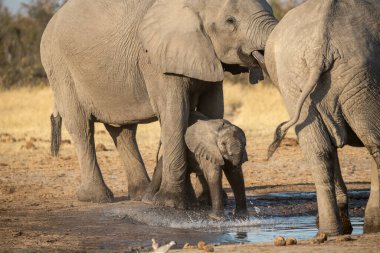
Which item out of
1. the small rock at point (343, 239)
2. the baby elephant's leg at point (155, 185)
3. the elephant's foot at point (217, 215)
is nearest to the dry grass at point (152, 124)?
the baby elephant's leg at point (155, 185)

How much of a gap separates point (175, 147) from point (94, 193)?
1.33 meters

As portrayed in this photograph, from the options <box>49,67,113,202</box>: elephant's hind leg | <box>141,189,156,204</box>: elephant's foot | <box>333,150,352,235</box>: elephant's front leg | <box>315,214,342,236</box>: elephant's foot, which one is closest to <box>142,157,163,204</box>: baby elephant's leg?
<box>141,189,156,204</box>: elephant's foot

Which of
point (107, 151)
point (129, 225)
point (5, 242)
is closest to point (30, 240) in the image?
point (5, 242)

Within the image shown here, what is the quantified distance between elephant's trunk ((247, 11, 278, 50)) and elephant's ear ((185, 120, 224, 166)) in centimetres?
80

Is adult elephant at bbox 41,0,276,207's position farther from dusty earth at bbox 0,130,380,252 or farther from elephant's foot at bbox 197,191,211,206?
dusty earth at bbox 0,130,380,252

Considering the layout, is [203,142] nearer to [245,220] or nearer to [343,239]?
[245,220]

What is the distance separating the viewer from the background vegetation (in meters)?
24.9

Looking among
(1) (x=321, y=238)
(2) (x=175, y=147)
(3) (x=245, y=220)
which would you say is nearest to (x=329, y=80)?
(1) (x=321, y=238)

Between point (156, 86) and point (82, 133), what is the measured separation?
49.2 inches

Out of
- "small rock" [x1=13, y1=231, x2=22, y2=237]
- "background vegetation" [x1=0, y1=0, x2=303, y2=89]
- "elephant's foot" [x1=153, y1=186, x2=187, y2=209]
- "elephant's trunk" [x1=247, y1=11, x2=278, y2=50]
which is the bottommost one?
"small rock" [x1=13, y1=231, x2=22, y2=237]

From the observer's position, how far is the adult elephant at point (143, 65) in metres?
9.30

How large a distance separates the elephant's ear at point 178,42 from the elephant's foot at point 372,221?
221 cm

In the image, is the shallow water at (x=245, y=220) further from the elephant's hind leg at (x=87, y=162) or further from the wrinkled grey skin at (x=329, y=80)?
the wrinkled grey skin at (x=329, y=80)

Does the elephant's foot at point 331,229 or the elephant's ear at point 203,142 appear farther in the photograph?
the elephant's ear at point 203,142
